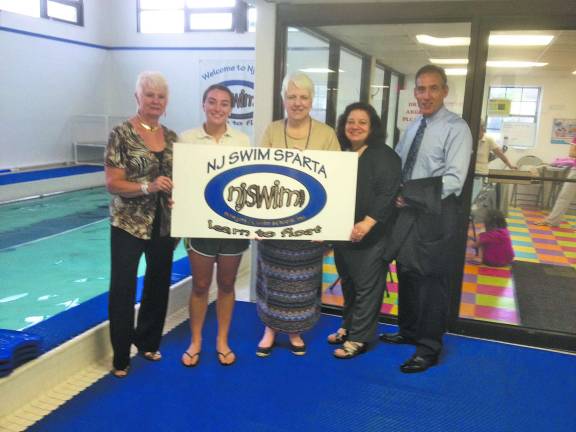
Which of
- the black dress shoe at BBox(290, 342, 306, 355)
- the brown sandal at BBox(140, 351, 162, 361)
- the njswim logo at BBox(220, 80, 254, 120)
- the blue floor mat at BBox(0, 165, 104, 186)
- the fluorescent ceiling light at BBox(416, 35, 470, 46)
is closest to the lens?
the brown sandal at BBox(140, 351, 162, 361)

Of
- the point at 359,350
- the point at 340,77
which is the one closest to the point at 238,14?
the point at 340,77

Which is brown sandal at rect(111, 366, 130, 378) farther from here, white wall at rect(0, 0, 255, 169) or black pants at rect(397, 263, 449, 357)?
white wall at rect(0, 0, 255, 169)

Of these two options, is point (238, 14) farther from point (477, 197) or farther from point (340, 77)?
point (477, 197)

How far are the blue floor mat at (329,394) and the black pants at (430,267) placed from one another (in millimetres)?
191

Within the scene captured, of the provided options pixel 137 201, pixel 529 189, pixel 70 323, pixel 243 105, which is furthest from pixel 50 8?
pixel 529 189

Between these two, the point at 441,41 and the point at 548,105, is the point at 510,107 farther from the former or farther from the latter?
the point at 441,41

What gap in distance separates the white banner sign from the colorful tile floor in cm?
117

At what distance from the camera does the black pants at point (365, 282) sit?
2.78 m

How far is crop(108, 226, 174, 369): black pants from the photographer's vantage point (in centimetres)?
243

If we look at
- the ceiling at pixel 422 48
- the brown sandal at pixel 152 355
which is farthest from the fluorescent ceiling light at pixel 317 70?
the brown sandal at pixel 152 355

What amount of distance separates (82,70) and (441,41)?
296 inches

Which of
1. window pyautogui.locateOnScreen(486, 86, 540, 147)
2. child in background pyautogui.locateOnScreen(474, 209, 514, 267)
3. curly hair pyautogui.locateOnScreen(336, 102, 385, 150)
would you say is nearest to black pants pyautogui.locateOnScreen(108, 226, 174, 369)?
curly hair pyautogui.locateOnScreen(336, 102, 385, 150)

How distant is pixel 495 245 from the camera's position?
4.62m

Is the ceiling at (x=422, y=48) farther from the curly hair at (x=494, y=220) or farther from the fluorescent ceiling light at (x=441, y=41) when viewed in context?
the curly hair at (x=494, y=220)
